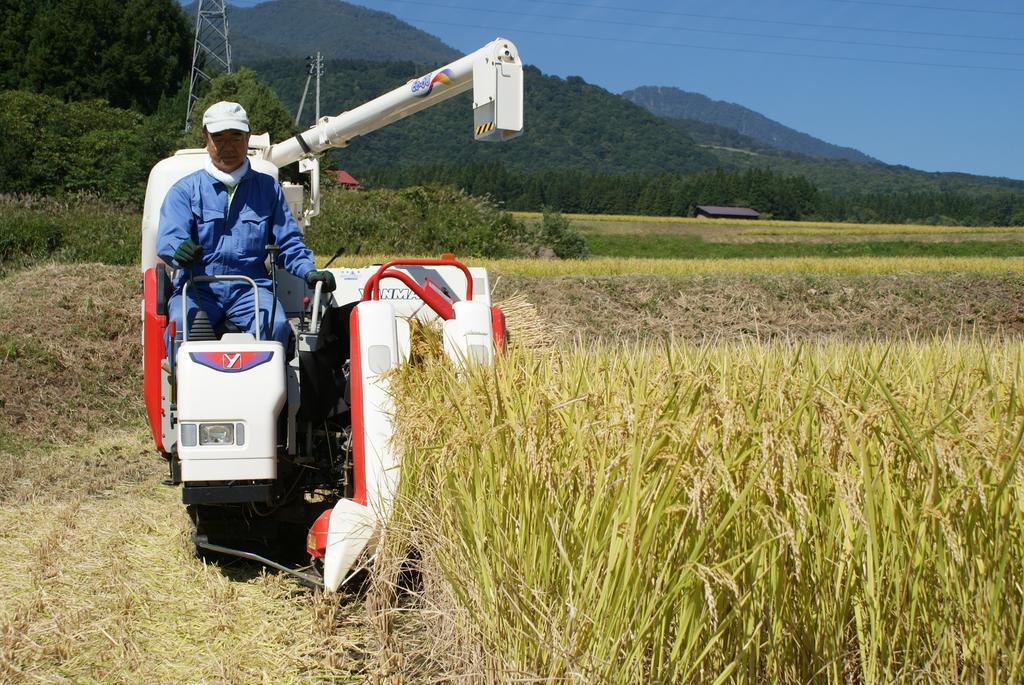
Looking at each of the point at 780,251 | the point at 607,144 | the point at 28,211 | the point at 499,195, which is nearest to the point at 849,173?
the point at 607,144

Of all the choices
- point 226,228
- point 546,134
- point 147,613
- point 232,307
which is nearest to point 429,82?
point 226,228

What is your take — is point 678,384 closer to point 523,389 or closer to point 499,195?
point 523,389

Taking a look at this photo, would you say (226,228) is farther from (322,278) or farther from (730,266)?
(730,266)

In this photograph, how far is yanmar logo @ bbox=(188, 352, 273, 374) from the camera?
4.14 meters

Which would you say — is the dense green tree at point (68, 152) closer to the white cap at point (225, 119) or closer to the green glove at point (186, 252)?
the white cap at point (225, 119)

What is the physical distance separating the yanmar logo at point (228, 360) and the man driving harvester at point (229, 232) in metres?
0.58

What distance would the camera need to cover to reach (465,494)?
3236mm

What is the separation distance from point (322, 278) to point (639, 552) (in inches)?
112

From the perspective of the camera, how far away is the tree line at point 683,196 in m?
91.4

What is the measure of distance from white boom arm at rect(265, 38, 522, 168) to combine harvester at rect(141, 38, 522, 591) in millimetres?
11

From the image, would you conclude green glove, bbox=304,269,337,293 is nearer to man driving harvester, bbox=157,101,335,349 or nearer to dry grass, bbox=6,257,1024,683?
man driving harvester, bbox=157,101,335,349

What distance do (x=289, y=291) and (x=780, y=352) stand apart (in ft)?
9.74

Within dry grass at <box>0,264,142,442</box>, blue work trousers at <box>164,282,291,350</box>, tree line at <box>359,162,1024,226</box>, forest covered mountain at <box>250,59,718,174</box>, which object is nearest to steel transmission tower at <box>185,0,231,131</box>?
tree line at <box>359,162,1024,226</box>

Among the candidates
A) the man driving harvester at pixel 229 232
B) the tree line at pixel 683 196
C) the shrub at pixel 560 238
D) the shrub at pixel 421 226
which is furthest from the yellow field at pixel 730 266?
the tree line at pixel 683 196
